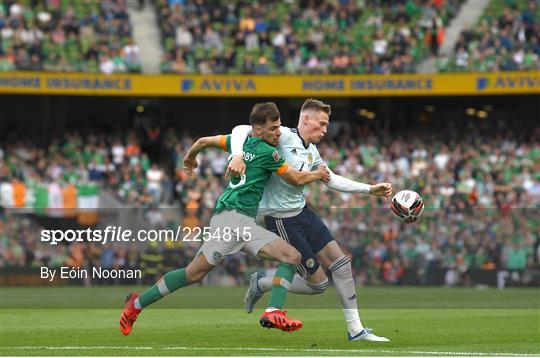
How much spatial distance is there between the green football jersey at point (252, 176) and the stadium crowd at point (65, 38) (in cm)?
2295

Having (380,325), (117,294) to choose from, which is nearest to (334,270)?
(380,325)

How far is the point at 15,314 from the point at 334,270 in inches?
247

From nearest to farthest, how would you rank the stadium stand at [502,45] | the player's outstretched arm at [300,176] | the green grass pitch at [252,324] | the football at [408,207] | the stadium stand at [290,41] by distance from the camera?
the green grass pitch at [252,324] → the player's outstretched arm at [300,176] → the football at [408,207] → the stadium stand at [502,45] → the stadium stand at [290,41]

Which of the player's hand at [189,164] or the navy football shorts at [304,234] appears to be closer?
the player's hand at [189,164]

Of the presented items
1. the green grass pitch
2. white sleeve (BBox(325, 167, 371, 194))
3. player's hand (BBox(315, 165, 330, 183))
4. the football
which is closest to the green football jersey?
player's hand (BBox(315, 165, 330, 183))

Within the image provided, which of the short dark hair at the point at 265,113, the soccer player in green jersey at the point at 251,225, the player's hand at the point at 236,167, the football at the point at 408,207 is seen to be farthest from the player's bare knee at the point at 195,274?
the football at the point at 408,207

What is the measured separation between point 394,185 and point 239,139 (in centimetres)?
2033

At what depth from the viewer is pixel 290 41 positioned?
35562 mm

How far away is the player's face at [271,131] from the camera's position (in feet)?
38.1

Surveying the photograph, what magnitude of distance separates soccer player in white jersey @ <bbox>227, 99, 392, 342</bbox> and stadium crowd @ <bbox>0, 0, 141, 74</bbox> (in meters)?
→ 22.7

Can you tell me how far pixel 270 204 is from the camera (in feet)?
40.1

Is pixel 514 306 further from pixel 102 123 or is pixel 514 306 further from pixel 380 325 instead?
pixel 102 123

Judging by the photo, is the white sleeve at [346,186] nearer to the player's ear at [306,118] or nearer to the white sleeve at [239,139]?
the player's ear at [306,118]

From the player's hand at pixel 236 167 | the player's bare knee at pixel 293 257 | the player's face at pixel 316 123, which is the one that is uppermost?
the player's face at pixel 316 123
